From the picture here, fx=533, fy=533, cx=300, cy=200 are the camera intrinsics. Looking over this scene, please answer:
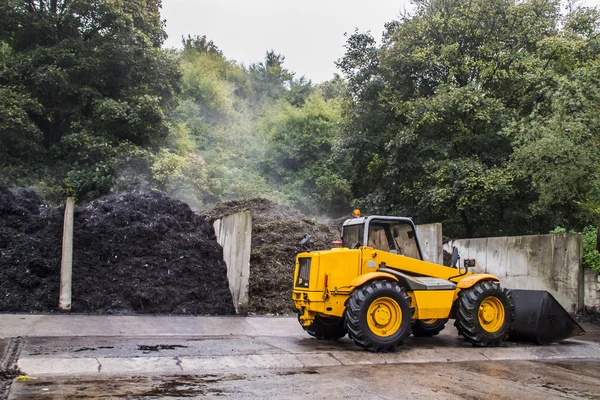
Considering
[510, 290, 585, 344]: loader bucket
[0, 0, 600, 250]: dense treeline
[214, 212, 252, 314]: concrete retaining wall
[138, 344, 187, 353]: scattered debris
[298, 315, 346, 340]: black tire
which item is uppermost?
[0, 0, 600, 250]: dense treeline

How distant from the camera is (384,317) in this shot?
26.2 ft

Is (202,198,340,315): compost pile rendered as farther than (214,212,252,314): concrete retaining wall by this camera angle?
Yes

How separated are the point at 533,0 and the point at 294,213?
12.7 meters

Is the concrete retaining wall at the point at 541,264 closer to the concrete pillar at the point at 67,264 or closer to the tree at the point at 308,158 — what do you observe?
the concrete pillar at the point at 67,264

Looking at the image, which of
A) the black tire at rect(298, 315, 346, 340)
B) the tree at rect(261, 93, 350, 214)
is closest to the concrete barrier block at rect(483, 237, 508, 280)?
the black tire at rect(298, 315, 346, 340)

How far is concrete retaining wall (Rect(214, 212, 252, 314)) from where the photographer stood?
10.9m

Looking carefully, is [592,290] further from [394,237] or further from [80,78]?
[80,78]

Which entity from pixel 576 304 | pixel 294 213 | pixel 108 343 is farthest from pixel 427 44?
pixel 108 343

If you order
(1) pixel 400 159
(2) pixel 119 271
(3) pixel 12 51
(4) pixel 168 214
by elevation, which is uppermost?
(3) pixel 12 51

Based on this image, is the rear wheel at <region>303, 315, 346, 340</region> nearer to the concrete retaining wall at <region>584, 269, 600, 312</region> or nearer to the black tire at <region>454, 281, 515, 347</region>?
the black tire at <region>454, 281, 515, 347</region>

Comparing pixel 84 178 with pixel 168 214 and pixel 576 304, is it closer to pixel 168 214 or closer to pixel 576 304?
pixel 168 214

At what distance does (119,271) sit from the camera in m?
11.1

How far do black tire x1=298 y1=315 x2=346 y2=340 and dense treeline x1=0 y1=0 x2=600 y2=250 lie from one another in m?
8.57

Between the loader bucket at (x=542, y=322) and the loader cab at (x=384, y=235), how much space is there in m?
2.19
